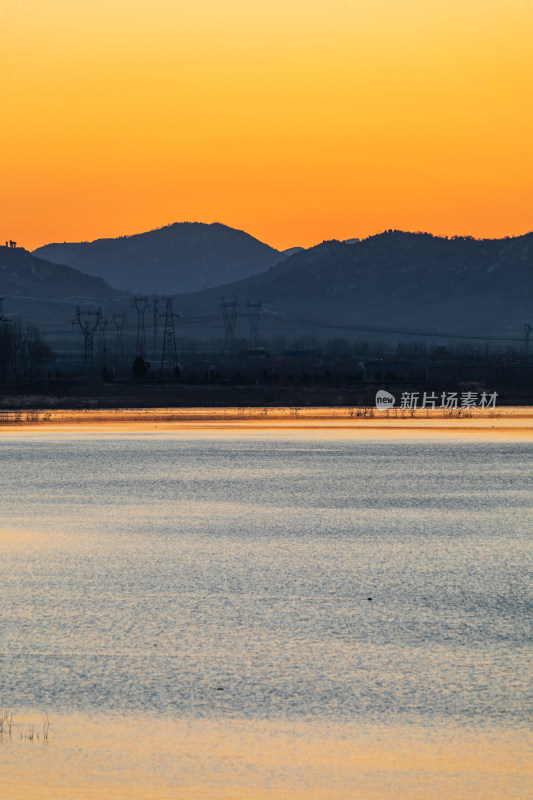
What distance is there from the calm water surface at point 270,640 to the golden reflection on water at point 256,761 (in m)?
0.02

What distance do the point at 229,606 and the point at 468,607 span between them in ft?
8.53

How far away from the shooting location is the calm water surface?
8.37m

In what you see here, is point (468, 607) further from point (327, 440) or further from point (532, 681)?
point (327, 440)

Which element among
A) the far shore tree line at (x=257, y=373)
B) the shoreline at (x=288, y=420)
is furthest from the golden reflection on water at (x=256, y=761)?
the far shore tree line at (x=257, y=373)

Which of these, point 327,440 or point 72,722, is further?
point 327,440

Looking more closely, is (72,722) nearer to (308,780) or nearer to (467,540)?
(308,780)

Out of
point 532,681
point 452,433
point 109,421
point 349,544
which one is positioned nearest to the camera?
point 532,681

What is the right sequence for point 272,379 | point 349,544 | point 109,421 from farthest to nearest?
1. point 272,379
2. point 109,421
3. point 349,544

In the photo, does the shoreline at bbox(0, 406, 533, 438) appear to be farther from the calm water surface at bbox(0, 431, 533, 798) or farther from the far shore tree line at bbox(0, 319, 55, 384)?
the far shore tree line at bbox(0, 319, 55, 384)

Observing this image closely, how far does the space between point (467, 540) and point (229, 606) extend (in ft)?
18.8

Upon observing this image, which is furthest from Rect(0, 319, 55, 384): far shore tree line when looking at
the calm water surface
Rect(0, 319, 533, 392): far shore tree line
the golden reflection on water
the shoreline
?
the golden reflection on water

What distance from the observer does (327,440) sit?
133 ft

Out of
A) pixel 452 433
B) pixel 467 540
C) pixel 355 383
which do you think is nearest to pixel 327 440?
pixel 452 433

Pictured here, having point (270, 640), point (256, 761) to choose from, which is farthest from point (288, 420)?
point (256, 761)
